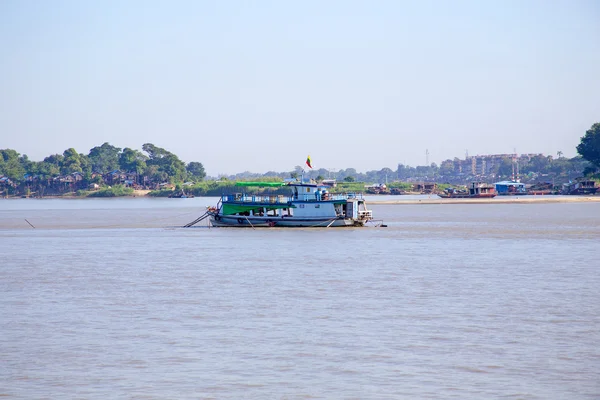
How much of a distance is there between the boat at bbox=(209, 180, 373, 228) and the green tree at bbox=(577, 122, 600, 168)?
400 ft

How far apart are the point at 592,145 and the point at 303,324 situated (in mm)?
167050

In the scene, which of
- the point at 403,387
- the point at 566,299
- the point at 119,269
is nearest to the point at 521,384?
the point at 403,387

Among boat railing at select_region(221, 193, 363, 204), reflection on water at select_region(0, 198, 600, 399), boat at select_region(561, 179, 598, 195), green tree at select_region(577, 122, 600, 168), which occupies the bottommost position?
reflection on water at select_region(0, 198, 600, 399)

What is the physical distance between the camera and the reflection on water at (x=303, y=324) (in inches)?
724

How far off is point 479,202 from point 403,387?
13631 cm

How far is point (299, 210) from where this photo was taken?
2653 inches

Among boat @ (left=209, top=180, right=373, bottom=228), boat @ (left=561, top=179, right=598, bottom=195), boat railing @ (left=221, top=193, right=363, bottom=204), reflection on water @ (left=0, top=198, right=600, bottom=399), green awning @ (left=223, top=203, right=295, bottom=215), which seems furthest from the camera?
boat @ (left=561, top=179, right=598, bottom=195)

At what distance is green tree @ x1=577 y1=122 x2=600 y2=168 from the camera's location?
581ft

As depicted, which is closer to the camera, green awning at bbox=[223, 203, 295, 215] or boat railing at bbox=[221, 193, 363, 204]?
boat railing at bbox=[221, 193, 363, 204]

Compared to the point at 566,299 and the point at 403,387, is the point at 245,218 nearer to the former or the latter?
the point at 566,299

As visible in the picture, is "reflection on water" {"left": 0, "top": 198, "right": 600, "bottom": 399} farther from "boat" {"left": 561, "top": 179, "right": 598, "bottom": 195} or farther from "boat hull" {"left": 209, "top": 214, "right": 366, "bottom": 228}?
"boat" {"left": 561, "top": 179, "right": 598, "bottom": 195}

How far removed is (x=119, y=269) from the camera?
4125 cm

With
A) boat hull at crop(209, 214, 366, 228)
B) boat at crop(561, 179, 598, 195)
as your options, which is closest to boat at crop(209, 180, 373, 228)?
boat hull at crop(209, 214, 366, 228)

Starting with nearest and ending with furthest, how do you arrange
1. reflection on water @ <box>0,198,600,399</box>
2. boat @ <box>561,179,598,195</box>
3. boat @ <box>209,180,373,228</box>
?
reflection on water @ <box>0,198,600,399</box>
boat @ <box>209,180,373,228</box>
boat @ <box>561,179,598,195</box>
